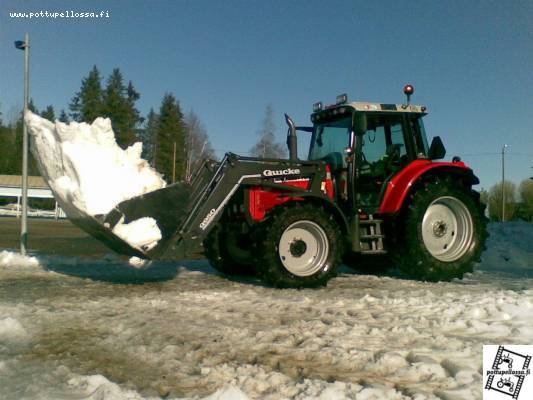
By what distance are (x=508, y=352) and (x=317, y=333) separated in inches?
59.1

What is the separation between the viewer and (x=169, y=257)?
596 centimetres

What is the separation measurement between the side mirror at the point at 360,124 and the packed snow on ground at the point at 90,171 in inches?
113

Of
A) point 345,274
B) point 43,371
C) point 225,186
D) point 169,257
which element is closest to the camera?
point 43,371

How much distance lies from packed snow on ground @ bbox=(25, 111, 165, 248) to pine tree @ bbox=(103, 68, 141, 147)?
36856 millimetres

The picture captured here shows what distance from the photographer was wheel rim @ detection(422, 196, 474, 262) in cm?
759

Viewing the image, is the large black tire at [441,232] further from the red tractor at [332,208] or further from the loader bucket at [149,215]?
the loader bucket at [149,215]

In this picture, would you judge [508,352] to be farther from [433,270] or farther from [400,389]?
[433,270]

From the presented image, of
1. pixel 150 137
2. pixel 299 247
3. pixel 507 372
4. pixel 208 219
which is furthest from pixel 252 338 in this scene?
pixel 150 137

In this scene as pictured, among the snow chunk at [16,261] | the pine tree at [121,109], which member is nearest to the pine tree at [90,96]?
the pine tree at [121,109]

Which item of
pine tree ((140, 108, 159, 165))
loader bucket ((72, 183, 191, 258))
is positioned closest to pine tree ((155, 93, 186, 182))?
pine tree ((140, 108, 159, 165))

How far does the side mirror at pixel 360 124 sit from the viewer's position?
7055mm

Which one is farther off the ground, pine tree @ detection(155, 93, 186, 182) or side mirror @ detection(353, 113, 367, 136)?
pine tree @ detection(155, 93, 186, 182)

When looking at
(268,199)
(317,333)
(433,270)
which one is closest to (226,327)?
(317,333)

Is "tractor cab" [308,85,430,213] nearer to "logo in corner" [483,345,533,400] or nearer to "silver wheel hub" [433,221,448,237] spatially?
"silver wheel hub" [433,221,448,237]
